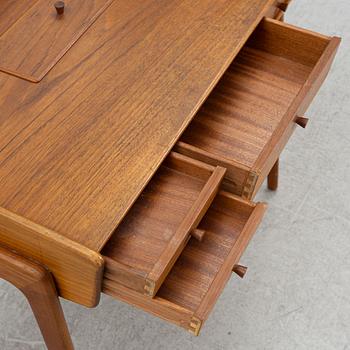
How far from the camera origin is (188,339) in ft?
5.30

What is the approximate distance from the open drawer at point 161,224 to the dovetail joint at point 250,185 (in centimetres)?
5

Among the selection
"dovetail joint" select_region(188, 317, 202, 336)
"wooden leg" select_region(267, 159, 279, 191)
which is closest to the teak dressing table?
"dovetail joint" select_region(188, 317, 202, 336)

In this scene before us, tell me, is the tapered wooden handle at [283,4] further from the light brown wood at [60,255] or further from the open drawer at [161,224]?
the light brown wood at [60,255]

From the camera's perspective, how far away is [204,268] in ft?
3.91

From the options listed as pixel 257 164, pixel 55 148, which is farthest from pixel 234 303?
pixel 55 148

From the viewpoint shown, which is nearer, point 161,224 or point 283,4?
point 161,224

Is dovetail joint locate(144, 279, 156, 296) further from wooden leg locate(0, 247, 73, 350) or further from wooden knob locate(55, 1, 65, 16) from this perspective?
wooden knob locate(55, 1, 65, 16)

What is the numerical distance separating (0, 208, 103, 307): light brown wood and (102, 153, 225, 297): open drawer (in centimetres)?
3

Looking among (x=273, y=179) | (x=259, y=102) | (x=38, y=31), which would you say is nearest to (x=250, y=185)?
(x=259, y=102)

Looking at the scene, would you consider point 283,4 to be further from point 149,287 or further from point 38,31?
point 149,287

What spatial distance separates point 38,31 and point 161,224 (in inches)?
18.0

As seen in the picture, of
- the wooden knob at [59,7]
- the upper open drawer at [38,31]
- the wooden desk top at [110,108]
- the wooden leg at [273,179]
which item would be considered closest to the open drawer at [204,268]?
the wooden desk top at [110,108]

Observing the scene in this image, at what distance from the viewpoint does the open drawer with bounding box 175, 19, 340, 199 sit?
3.99 ft

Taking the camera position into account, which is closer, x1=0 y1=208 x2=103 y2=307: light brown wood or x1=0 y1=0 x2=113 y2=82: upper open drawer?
x1=0 y1=208 x2=103 y2=307: light brown wood
